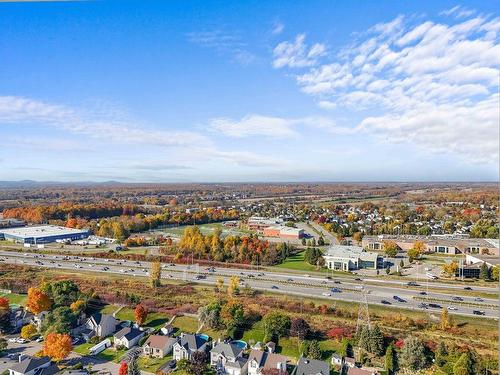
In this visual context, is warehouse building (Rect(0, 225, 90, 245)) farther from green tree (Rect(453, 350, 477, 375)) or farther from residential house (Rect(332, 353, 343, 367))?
green tree (Rect(453, 350, 477, 375))

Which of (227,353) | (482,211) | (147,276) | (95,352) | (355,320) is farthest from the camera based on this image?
(482,211)

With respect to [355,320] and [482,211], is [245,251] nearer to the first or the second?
[355,320]

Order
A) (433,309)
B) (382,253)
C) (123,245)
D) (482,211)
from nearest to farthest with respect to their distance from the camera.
Answer: (433,309), (382,253), (123,245), (482,211)

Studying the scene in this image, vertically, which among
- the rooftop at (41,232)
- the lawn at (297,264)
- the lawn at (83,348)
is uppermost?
the rooftop at (41,232)

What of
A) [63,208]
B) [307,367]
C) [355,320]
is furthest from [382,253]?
[63,208]

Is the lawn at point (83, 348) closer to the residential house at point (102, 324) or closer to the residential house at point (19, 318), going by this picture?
the residential house at point (102, 324)

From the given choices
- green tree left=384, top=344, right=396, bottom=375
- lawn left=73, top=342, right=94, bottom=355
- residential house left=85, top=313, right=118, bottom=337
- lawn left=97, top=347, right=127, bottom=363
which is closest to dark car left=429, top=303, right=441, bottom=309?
green tree left=384, top=344, right=396, bottom=375

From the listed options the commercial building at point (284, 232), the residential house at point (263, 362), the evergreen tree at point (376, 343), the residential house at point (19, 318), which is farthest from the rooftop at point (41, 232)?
the evergreen tree at point (376, 343)
